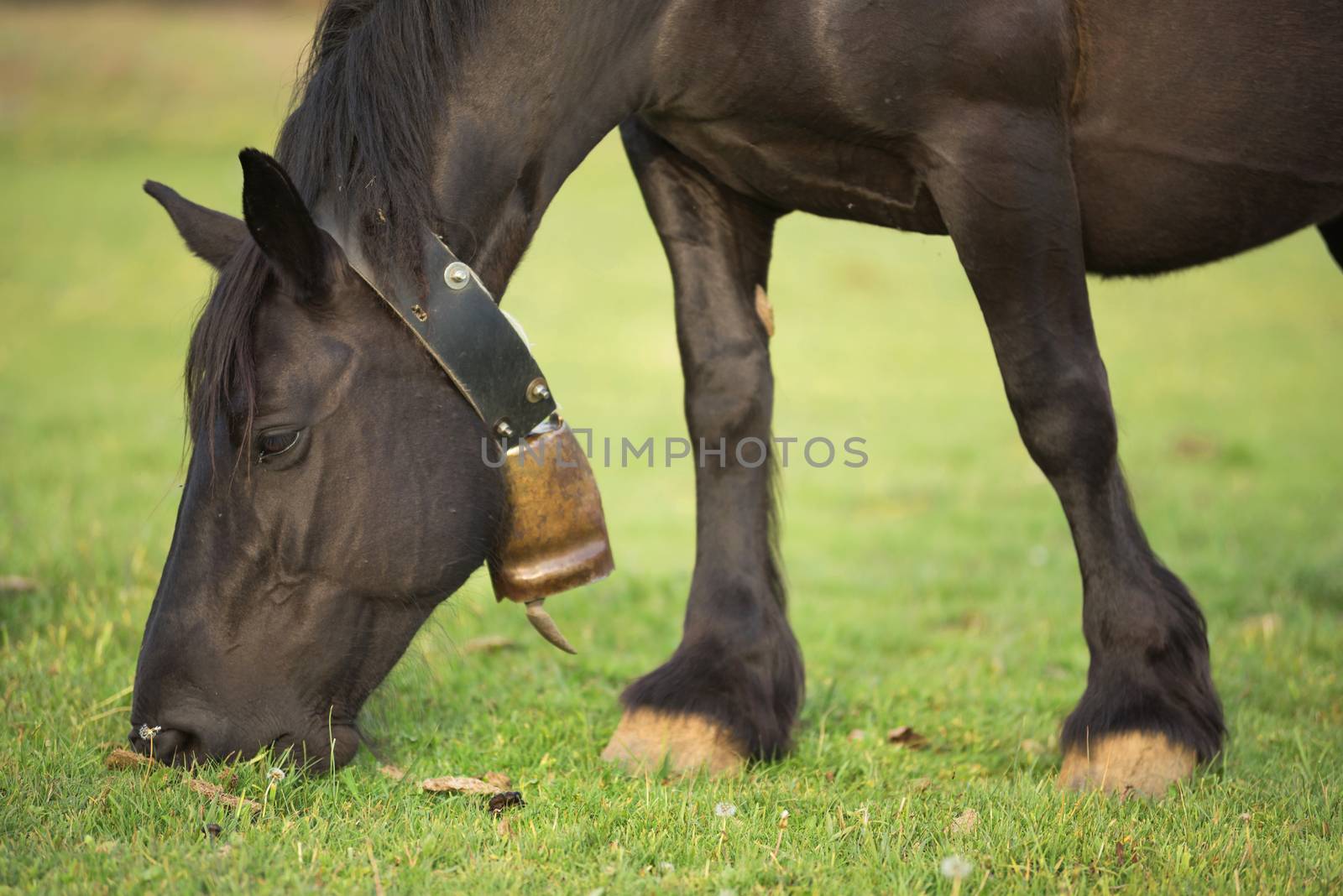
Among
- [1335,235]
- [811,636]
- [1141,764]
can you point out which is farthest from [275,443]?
[1335,235]

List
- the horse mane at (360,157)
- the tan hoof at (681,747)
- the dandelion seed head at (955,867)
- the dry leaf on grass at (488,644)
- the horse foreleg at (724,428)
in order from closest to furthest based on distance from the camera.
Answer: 1. the dandelion seed head at (955,867)
2. the horse mane at (360,157)
3. the tan hoof at (681,747)
4. the horse foreleg at (724,428)
5. the dry leaf on grass at (488,644)

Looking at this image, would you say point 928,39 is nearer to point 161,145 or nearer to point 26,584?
point 26,584

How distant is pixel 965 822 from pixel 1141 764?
0.55 metres

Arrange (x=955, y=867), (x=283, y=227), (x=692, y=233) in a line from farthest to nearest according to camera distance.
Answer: (x=692, y=233), (x=283, y=227), (x=955, y=867)

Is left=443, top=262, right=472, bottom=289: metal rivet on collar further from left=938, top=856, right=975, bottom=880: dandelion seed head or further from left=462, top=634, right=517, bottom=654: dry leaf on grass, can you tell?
left=462, top=634, right=517, bottom=654: dry leaf on grass

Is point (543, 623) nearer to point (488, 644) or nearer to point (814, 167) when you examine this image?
point (814, 167)

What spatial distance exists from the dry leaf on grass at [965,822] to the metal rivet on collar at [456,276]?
156 centimetres

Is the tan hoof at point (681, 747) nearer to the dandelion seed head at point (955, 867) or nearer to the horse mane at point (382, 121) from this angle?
the dandelion seed head at point (955, 867)

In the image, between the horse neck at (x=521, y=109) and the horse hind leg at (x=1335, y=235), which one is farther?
the horse hind leg at (x=1335, y=235)

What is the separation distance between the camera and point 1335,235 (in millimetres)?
3756

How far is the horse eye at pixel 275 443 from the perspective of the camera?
2.55 m

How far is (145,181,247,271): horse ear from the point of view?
2695 millimetres

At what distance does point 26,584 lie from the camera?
4230mm

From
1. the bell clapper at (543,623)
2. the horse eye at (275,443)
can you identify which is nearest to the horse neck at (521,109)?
the horse eye at (275,443)
